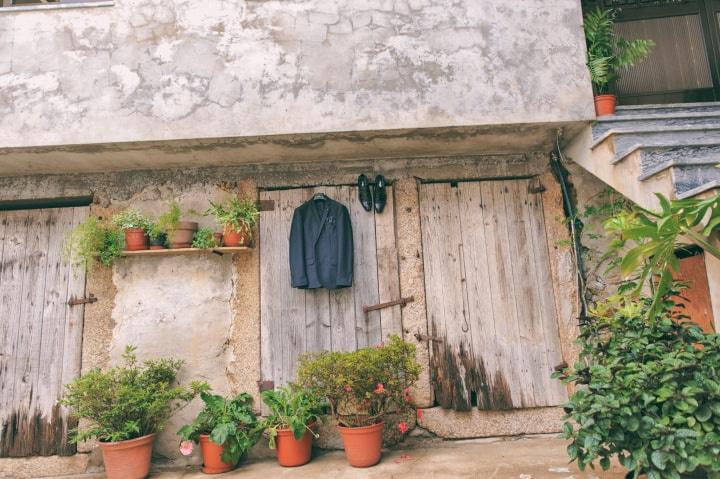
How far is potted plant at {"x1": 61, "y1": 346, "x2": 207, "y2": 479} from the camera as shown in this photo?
13.1ft

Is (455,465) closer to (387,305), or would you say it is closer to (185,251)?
(387,305)

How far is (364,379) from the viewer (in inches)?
152

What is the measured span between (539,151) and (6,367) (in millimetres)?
5826

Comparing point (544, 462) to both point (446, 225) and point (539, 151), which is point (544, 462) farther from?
point (539, 151)

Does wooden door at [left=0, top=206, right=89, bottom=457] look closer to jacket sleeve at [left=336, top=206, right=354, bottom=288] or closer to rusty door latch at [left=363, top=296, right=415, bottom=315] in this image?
jacket sleeve at [left=336, top=206, right=354, bottom=288]

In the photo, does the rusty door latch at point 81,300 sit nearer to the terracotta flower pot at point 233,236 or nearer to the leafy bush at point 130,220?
the leafy bush at point 130,220

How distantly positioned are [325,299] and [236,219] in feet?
3.90

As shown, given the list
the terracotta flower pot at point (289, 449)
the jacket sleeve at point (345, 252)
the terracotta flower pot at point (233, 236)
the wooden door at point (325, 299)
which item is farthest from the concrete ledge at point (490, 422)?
the terracotta flower pot at point (233, 236)

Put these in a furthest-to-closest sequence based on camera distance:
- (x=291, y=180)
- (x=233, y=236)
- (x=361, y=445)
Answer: (x=291, y=180) < (x=233, y=236) < (x=361, y=445)

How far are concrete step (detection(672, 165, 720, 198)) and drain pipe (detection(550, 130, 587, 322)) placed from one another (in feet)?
4.67

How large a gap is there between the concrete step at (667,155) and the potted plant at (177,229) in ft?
13.0

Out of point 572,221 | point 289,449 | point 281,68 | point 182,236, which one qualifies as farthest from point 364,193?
point 289,449

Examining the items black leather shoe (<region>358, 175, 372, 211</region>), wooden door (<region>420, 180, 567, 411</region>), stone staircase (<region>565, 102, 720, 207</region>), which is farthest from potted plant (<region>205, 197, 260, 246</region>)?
stone staircase (<region>565, 102, 720, 207</region>)

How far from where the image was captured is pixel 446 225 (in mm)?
4832
